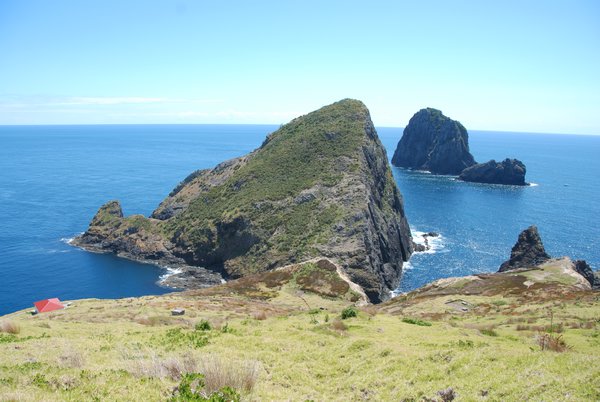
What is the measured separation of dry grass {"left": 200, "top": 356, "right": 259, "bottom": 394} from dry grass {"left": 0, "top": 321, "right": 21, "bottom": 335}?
46.3ft

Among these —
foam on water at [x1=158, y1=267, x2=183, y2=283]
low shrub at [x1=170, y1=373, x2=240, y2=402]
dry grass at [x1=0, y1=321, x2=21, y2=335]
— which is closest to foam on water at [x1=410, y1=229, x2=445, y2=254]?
foam on water at [x1=158, y1=267, x2=183, y2=283]

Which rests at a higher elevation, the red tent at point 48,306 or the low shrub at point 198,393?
the low shrub at point 198,393

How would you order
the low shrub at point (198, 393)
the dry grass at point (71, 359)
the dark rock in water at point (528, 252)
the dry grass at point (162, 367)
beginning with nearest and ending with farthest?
the low shrub at point (198, 393)
the dry grass at point (162, 367)
the dry grass at point (71, 359)
the dark rock in water at point (528, 252)

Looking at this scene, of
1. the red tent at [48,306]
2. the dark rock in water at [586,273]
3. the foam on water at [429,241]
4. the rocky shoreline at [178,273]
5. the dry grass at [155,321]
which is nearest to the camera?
the dry grass at [155,321]

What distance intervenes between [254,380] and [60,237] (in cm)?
10963

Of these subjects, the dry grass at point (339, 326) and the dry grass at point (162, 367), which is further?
the dry grass at point (339, 326)

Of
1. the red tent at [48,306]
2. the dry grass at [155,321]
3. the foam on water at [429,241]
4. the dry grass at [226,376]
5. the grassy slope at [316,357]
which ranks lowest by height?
the foam on water at [429,241]

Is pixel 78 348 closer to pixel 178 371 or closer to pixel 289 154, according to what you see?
pixel 178 371

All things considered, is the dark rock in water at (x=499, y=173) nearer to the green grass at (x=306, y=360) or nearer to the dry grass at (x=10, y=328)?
the green grass at (x=306, y=360)

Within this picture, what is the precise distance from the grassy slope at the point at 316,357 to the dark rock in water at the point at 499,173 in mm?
171632

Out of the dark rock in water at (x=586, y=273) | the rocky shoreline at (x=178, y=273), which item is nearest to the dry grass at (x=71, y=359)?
the dark rock in water at (x=586, y=273)

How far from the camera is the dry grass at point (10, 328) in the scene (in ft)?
75.4

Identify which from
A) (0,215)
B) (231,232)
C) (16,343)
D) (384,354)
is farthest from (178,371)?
(0,215)

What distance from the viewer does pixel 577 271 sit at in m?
59.2
